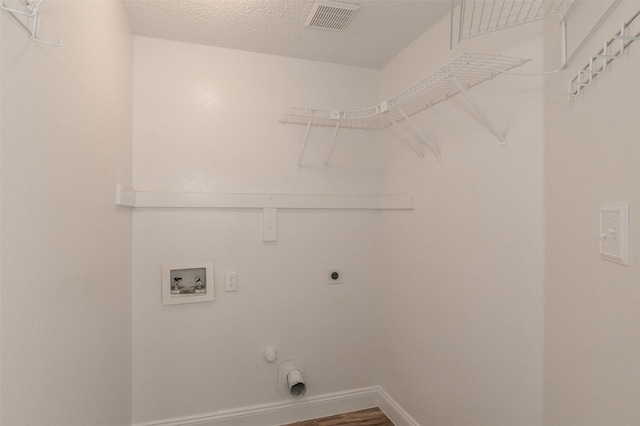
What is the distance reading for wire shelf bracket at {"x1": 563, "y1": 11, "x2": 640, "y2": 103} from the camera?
83cm

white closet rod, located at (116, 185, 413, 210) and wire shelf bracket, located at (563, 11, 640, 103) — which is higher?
→ wire shelf bracket, located at (563, 11, 640, 103)

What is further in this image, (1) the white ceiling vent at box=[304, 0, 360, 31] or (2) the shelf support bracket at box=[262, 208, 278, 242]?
(2) the shelf support bracket at box=[262, 208, 278, 242]

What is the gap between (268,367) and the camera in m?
2.26


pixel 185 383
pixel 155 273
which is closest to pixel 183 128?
pixel 155 273

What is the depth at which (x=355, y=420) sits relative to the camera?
231 cm

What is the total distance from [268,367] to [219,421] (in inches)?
16.7

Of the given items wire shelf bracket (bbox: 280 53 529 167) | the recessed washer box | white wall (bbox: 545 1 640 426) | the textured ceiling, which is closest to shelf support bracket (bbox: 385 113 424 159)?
wire shelf bracket (bbox: 280 53 529 167)

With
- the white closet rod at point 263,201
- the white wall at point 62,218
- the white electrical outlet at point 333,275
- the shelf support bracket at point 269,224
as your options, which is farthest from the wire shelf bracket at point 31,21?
the white electrical outlet at point 333,275

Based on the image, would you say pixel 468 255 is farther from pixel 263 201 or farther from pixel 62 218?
pixel 62 218

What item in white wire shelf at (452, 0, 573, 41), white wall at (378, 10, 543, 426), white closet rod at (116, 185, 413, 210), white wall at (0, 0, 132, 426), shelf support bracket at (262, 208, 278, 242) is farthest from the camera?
shelf support bracket at (262, 208, 278, 242)

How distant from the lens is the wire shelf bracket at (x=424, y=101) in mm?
1402

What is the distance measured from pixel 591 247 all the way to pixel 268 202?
1.66 metres

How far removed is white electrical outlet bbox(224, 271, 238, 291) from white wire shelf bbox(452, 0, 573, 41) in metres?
1.75

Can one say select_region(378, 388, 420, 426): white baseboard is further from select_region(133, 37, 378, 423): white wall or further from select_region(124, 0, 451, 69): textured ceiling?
select_region(124, 0, 451, 69): textured ceiling
